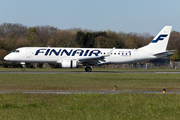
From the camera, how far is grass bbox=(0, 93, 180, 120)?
446 inches

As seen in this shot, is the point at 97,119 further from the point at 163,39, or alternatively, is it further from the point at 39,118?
the point at 163,39

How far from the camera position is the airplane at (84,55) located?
44656 millimetres

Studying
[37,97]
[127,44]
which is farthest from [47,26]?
[37,97]

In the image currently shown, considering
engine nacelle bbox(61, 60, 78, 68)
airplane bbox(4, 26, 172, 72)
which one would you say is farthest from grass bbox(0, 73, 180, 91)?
airplane bbox(4, 26, 172, 72)

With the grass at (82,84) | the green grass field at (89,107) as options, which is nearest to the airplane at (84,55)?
the grass at (82,84)

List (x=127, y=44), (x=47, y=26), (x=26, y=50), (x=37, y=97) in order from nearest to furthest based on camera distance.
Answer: (x=37, y=97) < (x=26, y=50) < (x=127, y=44) < (x=47, y=26)

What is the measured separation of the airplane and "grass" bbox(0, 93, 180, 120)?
27823 mm

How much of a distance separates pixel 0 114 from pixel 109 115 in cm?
447

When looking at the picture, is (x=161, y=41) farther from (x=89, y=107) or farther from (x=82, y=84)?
(x=89, y=107)

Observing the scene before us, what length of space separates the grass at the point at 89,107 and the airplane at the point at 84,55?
91.3 feet

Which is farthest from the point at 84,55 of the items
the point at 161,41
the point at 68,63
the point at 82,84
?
the point at 82,84

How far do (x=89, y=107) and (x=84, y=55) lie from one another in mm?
32712

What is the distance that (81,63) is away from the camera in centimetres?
4584

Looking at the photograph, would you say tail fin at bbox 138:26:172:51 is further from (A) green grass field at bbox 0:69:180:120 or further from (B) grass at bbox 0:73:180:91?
(A) green grass field at bbox 0:69:180:120
